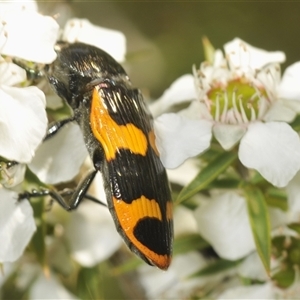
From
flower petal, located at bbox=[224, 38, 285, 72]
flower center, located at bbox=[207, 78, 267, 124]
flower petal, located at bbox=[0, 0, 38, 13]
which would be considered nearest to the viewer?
flower petal, located at bbox=[0, 0, 38, 13]

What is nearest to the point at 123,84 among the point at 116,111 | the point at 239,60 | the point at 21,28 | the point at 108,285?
the point at 116,111

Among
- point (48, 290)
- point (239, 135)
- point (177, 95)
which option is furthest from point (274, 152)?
point (48, 290)

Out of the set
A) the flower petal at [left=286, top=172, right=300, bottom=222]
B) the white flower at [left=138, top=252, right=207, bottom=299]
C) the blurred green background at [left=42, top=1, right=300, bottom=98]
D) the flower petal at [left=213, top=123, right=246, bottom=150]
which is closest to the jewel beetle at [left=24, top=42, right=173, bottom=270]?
the flower petal at [left=213, top=123, right=246, bottom=150]

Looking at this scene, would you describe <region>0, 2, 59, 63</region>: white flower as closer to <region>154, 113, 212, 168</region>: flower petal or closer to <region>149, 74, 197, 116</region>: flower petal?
<region>154, 113, 212, 168</region>: flower petal

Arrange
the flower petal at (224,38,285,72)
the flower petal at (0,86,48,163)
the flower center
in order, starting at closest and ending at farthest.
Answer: the flower petal at (0,86,48,163) → the flower center → the flower petal at (224,38,285,72)

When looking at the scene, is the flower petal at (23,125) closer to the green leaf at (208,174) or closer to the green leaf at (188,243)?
the green leaf at (208,174)

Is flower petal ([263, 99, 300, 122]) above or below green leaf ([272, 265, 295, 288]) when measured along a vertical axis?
above
